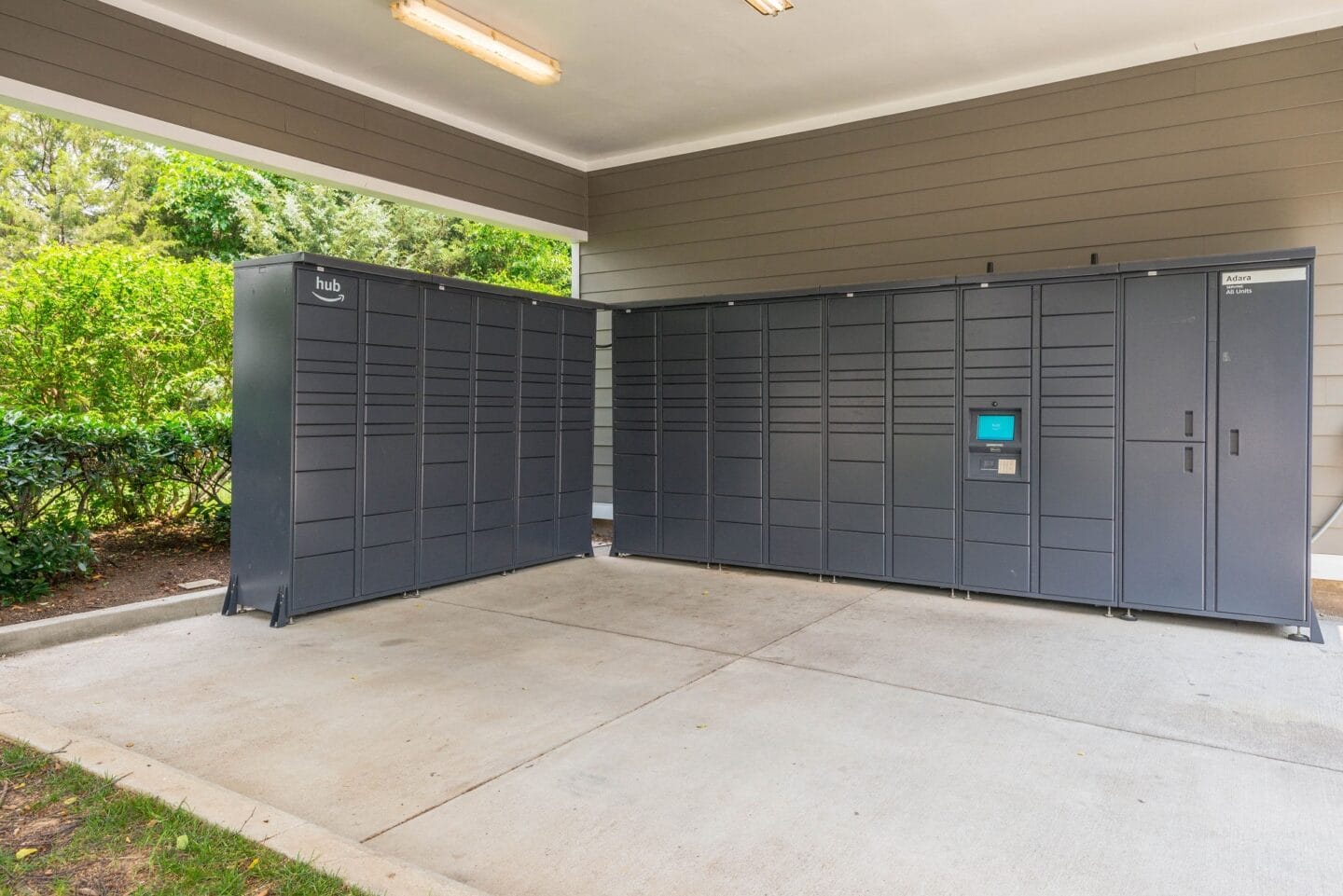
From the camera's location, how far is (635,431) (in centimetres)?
690

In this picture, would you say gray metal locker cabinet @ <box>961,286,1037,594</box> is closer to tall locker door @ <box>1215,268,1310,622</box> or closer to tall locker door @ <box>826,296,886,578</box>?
tall locker door @ <box>826,296,886,578</box>

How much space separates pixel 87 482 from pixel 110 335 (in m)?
2.90

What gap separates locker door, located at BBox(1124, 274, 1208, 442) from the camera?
15.5 feet

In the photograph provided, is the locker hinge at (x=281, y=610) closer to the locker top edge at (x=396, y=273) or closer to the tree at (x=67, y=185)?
the locker top edge at (x=396, y=273)

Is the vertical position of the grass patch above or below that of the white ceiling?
below

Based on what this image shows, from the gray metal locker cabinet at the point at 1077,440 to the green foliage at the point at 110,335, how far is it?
306 inches

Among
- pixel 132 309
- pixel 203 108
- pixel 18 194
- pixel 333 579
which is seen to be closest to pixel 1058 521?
pixel 333 579

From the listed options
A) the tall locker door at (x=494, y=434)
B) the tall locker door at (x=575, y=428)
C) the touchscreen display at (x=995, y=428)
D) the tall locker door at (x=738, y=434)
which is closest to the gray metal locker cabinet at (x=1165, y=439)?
the touchscreen display at (x=995, y=428)

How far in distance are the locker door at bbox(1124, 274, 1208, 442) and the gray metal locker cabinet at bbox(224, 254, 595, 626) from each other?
13.5ft

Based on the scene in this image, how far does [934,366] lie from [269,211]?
15193 mm

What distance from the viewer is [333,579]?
4926 millimetres

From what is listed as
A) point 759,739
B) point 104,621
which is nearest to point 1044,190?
point 759,739

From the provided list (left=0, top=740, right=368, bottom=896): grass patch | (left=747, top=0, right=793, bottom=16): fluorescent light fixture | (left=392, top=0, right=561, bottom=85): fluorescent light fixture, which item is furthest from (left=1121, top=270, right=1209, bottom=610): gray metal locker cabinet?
(left=0, top=740, right=368, bottom=896): grass patch

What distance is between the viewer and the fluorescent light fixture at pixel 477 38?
15.7ft
